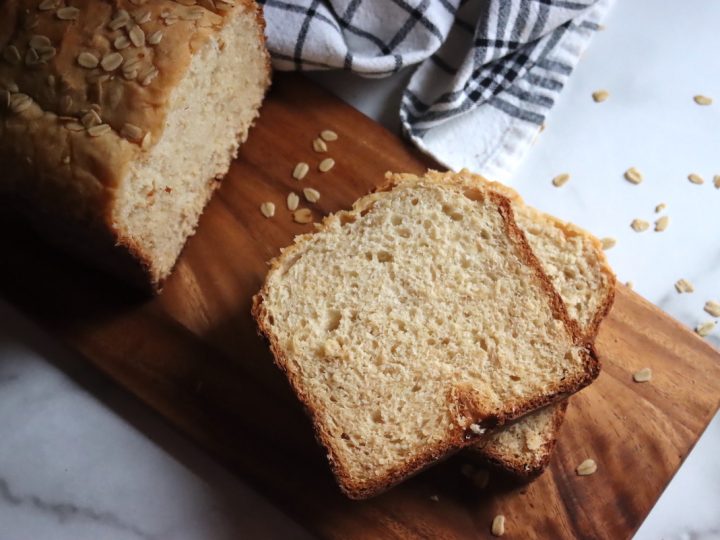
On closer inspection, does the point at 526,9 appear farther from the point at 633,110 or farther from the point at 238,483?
the point at 238,483

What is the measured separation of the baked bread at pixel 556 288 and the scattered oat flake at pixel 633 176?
49cm

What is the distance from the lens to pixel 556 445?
97.4 inches

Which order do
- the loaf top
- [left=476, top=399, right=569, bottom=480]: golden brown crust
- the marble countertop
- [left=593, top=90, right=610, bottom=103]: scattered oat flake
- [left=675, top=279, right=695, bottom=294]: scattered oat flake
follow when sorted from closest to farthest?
the loaf top < [left=476, top=399, right=569, bottom=480]: golden brown crust < the marble countertop < [left=675, top=279, right=695, bottom=294]: scattered oat flake < [left=593, top=90, right=610, bottom=103]: scattered oat flake

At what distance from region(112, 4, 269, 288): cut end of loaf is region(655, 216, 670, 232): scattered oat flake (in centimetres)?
147

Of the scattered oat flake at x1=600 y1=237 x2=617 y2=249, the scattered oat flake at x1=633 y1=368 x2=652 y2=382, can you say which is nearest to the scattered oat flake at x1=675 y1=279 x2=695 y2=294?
the scattered oat flake at x1=600 y1=237 x2=617 y2=249

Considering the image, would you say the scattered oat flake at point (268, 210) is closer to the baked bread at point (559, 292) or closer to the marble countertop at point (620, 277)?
the marble countertop at point (620, 277)

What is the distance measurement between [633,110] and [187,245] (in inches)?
66.1

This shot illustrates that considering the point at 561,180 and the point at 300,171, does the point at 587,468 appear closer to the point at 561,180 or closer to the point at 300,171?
the point at 561,180

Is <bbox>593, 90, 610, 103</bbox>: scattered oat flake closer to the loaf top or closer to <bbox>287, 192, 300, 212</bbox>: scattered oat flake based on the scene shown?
<bbox>287, 192, 300, 212</bbox>: scattered oat flake

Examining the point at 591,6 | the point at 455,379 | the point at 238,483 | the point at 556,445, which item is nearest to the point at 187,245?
the point at 238,483

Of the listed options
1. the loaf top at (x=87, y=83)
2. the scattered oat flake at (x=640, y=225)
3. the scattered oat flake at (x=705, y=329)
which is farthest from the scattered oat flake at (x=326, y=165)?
the scattered oat flake at (x=705, y=329)

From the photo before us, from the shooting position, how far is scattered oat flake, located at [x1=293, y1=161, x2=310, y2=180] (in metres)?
2.70

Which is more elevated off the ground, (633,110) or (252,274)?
(633,110)

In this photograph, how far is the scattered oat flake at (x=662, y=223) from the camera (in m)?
2.73
